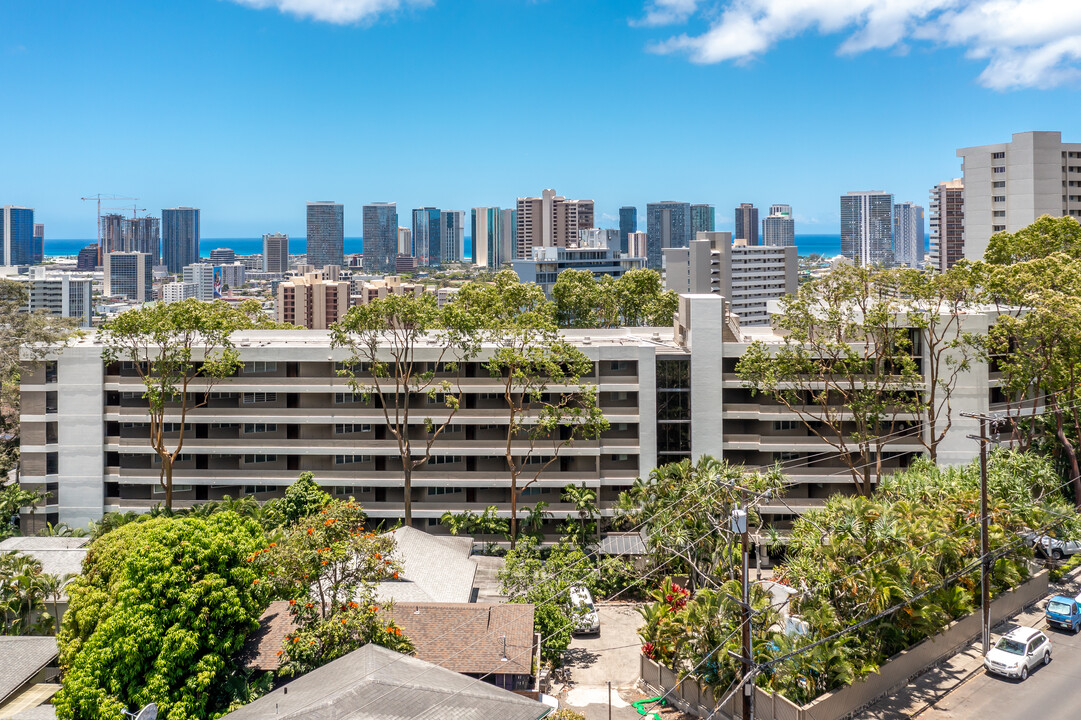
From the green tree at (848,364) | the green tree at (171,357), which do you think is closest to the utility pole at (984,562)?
the green tree at (848,364)

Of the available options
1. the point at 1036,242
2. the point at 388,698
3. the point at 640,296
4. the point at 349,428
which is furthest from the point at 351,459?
the point at 640,296

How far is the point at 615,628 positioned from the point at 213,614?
19.2m

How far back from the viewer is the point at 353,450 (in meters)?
51.2

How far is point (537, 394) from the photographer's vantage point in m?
48.6

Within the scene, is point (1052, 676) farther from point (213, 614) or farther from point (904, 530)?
point (213, 614)

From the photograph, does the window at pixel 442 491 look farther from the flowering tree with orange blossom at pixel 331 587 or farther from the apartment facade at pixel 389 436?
the flowering tree with orange blossom at pixel 331 587

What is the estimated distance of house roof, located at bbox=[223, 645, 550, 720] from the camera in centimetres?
2245

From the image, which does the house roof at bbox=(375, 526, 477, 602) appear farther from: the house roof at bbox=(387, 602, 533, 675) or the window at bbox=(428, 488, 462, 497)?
the window at bbox=(428, 488, 462, 497)

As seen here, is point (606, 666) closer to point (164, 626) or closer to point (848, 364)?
point (164, 626)

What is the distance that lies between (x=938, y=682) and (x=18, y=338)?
2043 inches

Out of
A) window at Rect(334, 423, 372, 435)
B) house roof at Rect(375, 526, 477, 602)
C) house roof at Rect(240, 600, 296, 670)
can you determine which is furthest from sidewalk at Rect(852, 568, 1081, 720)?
window at Rect(334, 423, 372, 435)

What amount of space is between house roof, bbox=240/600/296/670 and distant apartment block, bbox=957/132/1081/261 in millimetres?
114109

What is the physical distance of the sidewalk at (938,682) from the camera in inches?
1148

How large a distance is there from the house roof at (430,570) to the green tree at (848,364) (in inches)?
735
